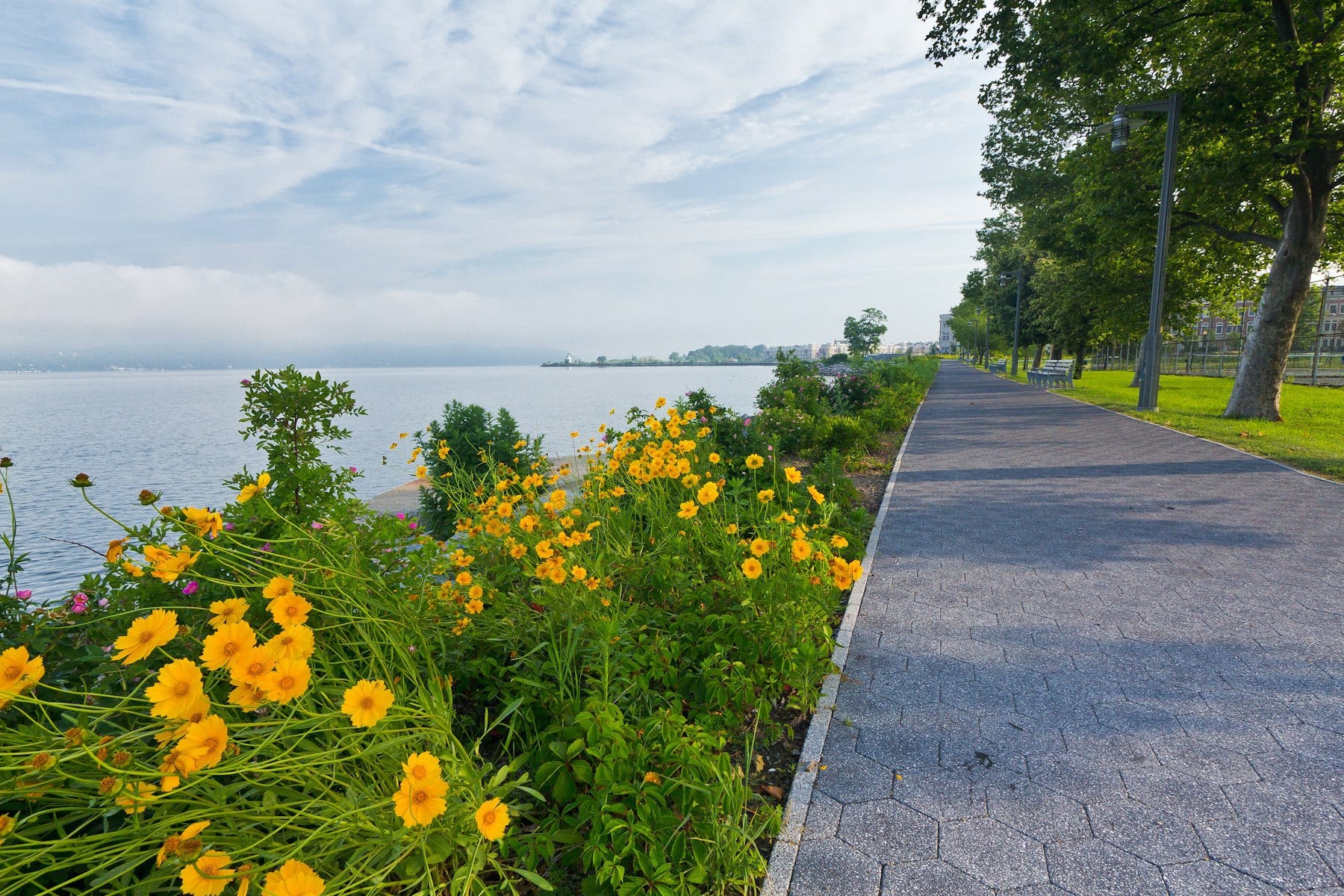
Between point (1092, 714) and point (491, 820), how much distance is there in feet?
9.55

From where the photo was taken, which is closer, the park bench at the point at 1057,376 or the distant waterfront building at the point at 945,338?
the park bench at the point at 1057,376

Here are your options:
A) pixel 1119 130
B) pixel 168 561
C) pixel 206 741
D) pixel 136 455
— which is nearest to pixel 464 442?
pixel 168 561

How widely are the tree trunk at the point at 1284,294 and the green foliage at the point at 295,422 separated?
17.1 metres

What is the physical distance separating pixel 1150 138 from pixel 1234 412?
6.32 metres

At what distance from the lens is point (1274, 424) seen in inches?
500

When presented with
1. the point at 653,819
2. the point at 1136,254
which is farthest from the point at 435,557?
the point at 1136,254

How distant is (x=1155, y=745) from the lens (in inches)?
107

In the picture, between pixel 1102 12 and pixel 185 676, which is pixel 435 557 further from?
pixel 1102 12

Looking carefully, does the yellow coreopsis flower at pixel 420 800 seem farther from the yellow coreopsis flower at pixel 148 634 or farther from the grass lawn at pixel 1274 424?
the grass lawn at pixel 1274 424

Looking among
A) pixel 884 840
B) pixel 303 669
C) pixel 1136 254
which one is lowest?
pixel 884 840

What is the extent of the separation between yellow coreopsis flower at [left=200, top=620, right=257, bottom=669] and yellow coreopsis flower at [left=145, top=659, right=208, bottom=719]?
0.04 m

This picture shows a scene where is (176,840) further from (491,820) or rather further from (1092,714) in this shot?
(1092,714)

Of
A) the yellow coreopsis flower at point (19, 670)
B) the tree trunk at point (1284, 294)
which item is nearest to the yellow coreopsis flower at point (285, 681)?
the yellow coreopsis flower at point (19, 670)

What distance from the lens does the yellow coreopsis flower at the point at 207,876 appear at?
1158 mm
